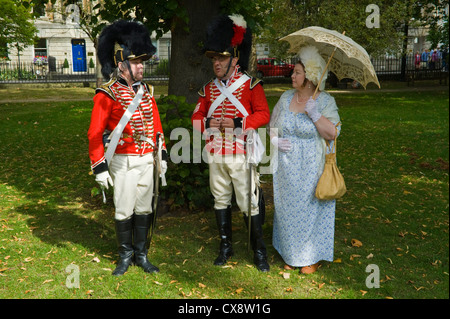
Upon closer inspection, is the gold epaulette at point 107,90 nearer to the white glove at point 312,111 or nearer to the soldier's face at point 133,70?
the soldier's face at point 133,70

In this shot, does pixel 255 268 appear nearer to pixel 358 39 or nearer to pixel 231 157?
pixel 231 157

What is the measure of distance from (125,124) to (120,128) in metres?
0.06

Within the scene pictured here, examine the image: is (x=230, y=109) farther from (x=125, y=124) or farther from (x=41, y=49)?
(x=41, y=49)

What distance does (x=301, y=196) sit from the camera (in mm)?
4543

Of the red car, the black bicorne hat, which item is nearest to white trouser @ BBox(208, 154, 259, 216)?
the black bicorne hat

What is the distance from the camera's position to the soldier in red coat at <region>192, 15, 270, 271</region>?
4445 mm

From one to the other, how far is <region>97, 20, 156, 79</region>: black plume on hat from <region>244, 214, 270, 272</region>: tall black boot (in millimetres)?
1878

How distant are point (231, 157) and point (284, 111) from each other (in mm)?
652

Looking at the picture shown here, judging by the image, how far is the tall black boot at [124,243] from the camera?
461cm

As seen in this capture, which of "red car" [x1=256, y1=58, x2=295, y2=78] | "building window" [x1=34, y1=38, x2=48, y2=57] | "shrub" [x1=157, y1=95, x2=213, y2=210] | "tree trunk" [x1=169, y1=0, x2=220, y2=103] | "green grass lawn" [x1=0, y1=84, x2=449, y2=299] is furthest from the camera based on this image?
"building window" [x1=34, y1=38, x2=48, y2=57]

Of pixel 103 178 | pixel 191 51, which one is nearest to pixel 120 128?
pixel 103 178

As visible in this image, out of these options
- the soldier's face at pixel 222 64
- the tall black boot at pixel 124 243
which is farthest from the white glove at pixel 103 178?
the soldier's face at pixel 222 64

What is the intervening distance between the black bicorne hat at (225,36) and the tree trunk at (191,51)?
1.85 metres

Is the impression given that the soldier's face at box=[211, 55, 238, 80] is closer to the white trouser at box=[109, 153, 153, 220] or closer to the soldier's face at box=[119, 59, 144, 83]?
the soldier's face at box=[119, 59, 144, 83]
